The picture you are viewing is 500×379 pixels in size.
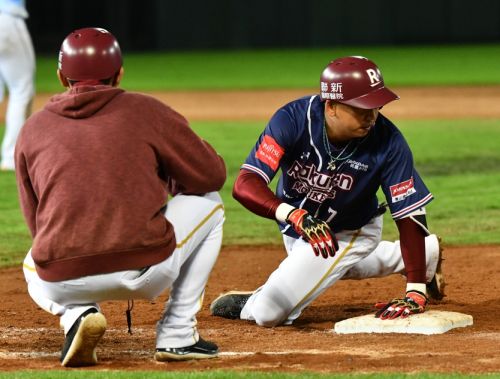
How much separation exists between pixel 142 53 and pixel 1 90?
781 inches

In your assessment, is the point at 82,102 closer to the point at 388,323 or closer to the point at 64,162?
the point at 64,162

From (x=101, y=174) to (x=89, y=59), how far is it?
491 millimetres

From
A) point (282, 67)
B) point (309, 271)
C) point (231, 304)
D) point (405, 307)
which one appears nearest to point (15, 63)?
point (231, 304)

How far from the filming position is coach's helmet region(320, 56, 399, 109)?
504 centimetres

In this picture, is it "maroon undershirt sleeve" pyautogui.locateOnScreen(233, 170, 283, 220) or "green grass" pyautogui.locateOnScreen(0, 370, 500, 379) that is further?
"maroon undershirt sleeve" pyautogui.locateOnScreen(233, 170, 283, 220)

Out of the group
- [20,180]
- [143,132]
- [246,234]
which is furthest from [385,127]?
[246,234]

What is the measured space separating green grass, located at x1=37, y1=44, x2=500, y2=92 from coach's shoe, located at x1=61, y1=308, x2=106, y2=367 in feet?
54.4

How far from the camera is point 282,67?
85.3 ft

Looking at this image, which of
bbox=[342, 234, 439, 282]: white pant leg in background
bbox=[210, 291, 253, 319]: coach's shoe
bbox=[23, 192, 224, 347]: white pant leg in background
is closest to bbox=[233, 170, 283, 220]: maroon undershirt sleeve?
bbox=[23, 192, 224, 347]: white pant leg in background

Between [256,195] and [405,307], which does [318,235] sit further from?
[405,307]

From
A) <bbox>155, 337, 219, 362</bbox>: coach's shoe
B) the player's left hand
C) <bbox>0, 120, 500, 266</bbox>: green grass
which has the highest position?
<bbox>155, 337, 219, 362</bbox>: coach's shoe

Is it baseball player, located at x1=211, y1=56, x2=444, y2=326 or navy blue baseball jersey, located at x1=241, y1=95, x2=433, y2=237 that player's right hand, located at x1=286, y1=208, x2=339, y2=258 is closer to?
baseball player, located at x1=211, y1=56, x2=444, y2=326

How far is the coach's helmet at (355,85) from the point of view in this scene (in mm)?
5039

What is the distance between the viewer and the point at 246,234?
8.49 metres
